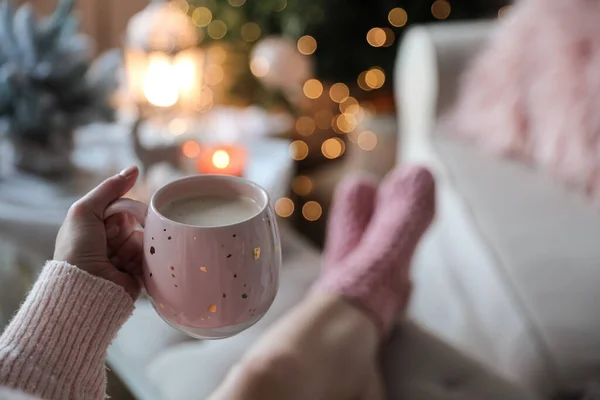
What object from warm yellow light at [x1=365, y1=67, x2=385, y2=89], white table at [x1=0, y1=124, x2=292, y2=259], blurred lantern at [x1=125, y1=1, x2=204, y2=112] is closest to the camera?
white table at [x1=0, y1=124, x2=292, y2=259]

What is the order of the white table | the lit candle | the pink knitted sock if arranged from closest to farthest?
1. the white table
2. the pink knitted sock
3. the lit candle

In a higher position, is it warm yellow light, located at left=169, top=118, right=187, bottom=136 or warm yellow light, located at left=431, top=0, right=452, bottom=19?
warm yellow light, located at left=431, top=0, right=452, bottom=19

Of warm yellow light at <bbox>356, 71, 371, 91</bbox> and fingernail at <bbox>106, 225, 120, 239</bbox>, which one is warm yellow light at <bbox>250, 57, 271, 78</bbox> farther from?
fingernail at <bbox>106, 225, 120, 239</bbox>

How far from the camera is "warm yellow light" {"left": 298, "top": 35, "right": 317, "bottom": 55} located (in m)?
1.80

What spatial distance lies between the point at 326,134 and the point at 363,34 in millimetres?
378

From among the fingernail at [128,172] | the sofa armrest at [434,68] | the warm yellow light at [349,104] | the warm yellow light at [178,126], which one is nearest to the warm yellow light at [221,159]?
the warm yellow light at [178,126]

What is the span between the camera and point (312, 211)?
182 cm

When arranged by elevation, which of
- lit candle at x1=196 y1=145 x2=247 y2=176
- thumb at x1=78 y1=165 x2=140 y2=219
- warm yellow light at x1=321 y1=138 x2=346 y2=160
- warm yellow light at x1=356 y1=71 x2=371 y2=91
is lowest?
warm yellow light at x1=321 y1=138 x2=346 y2=160

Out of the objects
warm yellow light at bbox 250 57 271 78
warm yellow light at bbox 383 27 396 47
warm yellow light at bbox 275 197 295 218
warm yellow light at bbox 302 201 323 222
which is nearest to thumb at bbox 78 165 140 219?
warm yellow light at bbox 275 197 295 218

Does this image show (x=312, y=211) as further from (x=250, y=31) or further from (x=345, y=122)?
(x=250, y=31)

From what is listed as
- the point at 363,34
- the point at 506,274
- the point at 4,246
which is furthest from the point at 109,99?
the point at 363,34

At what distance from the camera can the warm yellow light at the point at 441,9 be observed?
180cm

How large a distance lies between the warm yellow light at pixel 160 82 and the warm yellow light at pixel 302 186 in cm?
41

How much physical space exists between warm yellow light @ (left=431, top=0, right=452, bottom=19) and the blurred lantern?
0.67m
